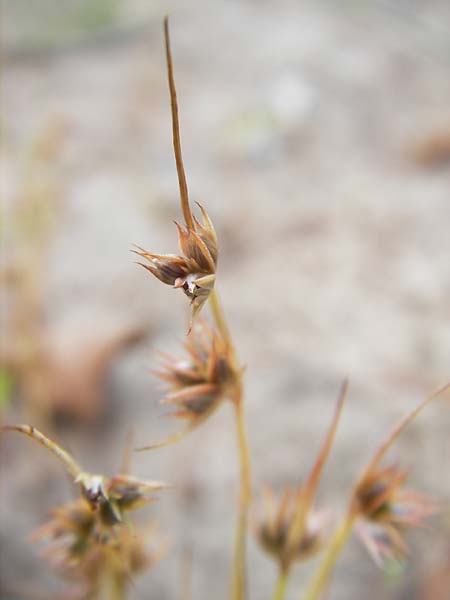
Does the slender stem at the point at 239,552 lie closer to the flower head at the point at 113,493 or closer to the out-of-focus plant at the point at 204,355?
the out-of-focus plant at the point at 204,355

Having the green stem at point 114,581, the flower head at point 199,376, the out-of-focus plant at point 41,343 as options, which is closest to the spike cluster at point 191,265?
the flower head at point 199,376

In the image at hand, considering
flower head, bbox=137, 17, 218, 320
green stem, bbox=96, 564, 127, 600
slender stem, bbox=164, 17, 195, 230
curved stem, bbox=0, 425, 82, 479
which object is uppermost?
slender stem, bbox=164, 17, 195, 230

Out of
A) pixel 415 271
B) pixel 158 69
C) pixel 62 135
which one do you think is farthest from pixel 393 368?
pixel 158 69

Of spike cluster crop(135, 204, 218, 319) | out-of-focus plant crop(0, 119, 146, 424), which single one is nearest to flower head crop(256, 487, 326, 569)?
spike cluster crop(135, 204, 218, 319)

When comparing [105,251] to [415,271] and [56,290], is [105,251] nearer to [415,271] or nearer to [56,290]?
[56,290]

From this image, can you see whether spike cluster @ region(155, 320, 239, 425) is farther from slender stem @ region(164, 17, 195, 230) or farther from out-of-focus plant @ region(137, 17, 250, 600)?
slender stem @ region(164, 17, 195, 230)

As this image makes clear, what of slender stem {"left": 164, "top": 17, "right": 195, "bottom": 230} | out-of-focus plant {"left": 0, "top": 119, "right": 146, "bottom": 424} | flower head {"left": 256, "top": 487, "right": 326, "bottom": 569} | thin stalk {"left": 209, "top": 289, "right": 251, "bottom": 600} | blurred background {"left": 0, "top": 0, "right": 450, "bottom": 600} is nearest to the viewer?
slender stem {"left": 164, "top": 17, "right": 195, "bottom": 230}

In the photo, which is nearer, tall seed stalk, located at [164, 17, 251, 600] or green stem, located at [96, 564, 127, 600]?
tall seed stalk, located at [164, 17, 251, 600]

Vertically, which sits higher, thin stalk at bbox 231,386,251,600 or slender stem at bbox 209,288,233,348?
slender stem at bbox 209,288,233,348
